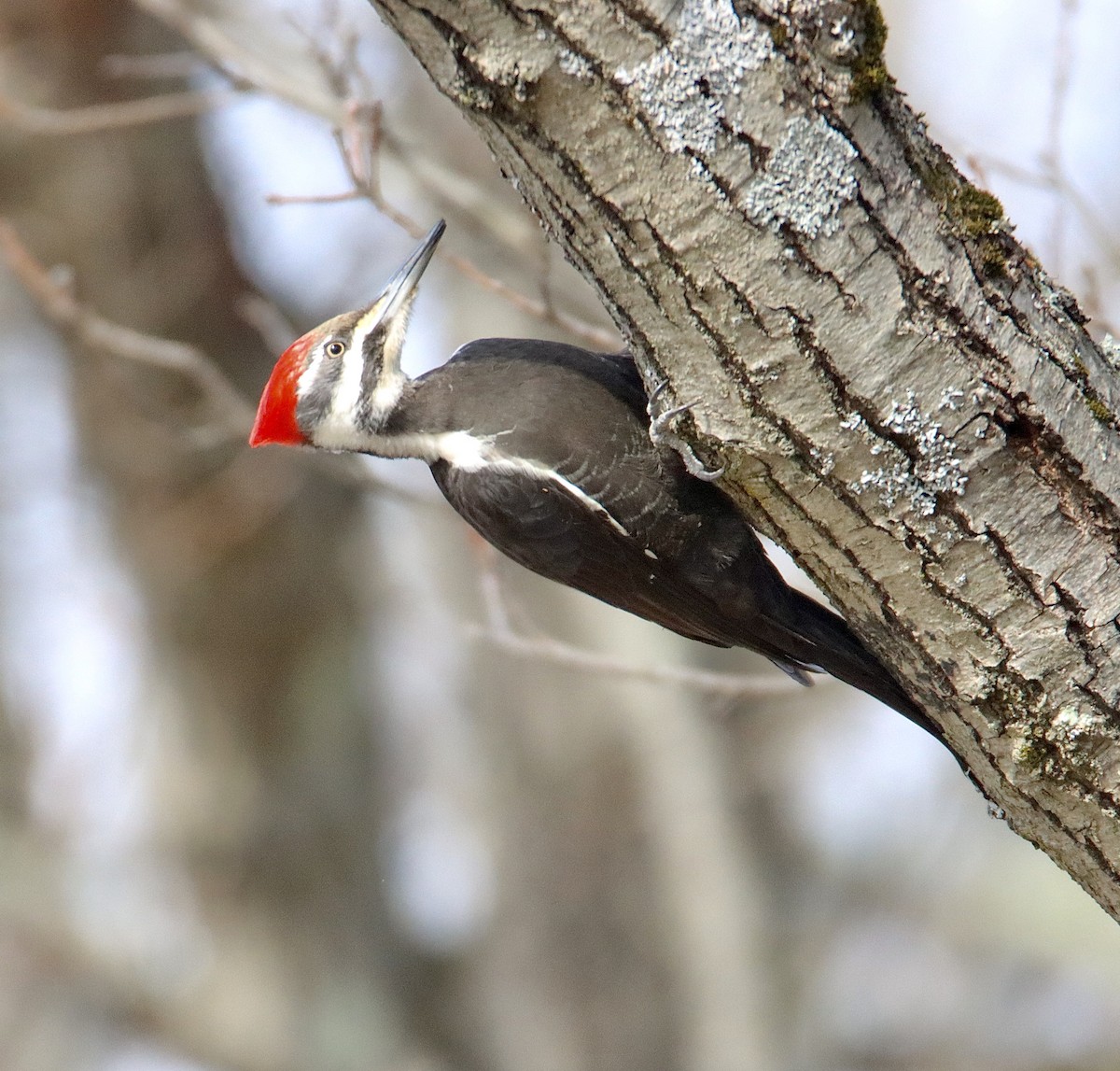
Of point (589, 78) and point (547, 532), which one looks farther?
point (547, 532)

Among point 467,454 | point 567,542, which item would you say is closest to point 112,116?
point 467,454

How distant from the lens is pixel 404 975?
7098 mm

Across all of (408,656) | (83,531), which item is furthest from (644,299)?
(408,656)

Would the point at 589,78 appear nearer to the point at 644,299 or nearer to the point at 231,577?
the point at 644,299

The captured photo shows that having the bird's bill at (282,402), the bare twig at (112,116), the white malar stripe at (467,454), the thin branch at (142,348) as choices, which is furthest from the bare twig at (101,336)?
the white malar stripe at (467,454)

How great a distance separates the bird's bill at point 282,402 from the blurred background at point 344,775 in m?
0.81

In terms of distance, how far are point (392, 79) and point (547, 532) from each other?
4.64m

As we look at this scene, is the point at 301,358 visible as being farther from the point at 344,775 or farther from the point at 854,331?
the point at 344,775

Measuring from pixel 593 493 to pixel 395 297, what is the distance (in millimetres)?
798

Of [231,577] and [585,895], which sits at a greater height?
[231,577]

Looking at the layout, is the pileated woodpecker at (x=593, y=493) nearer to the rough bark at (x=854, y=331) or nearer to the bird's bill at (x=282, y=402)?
the bird's bill at (x=282, y=402)

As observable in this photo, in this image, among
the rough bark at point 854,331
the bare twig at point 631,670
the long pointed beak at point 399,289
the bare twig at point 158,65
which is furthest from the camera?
the bare twig at point 158,65

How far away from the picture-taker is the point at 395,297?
341 cm

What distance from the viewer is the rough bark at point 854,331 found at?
177 centimetres
